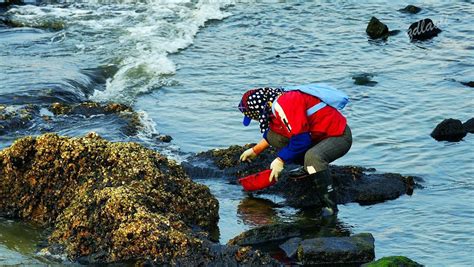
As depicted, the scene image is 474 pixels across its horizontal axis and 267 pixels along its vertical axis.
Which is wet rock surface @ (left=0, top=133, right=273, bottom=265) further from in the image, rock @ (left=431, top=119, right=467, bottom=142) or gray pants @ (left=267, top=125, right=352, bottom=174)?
rock @ (left=431, top=119, right=467, bottom=142)

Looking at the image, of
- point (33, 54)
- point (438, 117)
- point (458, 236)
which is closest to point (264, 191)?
point (458, 236)

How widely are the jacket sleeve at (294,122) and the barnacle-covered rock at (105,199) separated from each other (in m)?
0.95

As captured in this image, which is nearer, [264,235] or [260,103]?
[264,235]

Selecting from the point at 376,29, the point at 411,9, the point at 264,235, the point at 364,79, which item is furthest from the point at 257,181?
the point at 411,9

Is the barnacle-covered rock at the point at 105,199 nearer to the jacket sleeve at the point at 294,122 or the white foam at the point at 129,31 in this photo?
the jacket sleeve at the point at 294,122

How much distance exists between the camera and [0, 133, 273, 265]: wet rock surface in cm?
718

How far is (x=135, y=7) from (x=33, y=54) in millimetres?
6183

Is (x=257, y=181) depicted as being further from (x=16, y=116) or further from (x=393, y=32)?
(x=393, y=32)

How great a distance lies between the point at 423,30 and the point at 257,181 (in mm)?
9668

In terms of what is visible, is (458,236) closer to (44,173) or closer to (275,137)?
(275,137)

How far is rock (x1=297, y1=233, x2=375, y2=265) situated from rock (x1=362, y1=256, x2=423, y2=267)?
329 mm

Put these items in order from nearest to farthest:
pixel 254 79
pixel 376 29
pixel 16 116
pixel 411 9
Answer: pixel 16 116 < pixel 254 79 < pixel 376 29 < pixel 411 9

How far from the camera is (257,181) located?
356 inches

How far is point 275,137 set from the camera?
30.5ft
